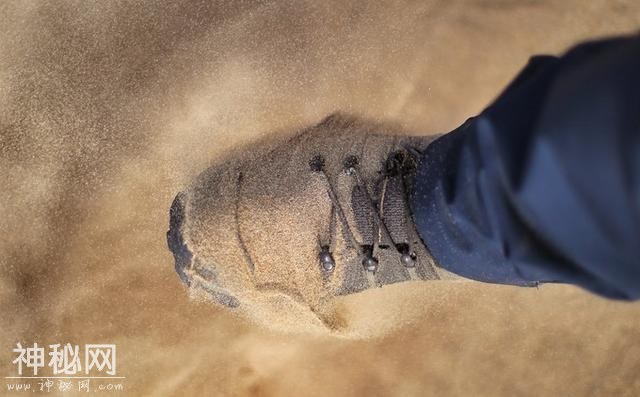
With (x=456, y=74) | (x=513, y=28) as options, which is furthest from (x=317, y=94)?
(x=513, y=28)

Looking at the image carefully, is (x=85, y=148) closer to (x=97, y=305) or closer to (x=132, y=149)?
(x=132, y=149)

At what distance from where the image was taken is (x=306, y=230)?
2.73 feet

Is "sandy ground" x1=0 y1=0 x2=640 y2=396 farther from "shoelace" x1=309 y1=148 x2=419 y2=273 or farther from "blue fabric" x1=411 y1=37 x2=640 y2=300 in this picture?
"blue fabric" x1=411 y1=37 x2=640 y2=300

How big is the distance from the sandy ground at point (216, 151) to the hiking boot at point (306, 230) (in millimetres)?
133

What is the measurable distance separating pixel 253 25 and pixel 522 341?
0.67 m

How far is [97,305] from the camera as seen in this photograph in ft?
3.27

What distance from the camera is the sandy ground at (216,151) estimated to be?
0.97m

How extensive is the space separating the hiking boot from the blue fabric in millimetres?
206

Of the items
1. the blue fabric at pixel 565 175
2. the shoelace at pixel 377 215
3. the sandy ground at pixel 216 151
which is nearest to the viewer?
the blue fabric at pixel 565 175

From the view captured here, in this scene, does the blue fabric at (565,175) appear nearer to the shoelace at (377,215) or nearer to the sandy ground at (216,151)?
the shoelace at (377,215)

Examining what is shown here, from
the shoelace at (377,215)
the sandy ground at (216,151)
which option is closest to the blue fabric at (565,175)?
the shoelace at (377,215)

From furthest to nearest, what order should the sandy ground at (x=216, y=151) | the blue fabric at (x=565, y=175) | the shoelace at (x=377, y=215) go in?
the sandy ground at (x=216, y=151)
the shoelace at (x=377, y=215)
the blue fabric at (x=565, y=175)

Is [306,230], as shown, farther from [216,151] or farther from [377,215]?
[216,151]

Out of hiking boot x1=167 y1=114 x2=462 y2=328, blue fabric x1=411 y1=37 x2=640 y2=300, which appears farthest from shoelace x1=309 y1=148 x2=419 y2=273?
blue fabric x1=411 y1=37 x2=640 y2=300
